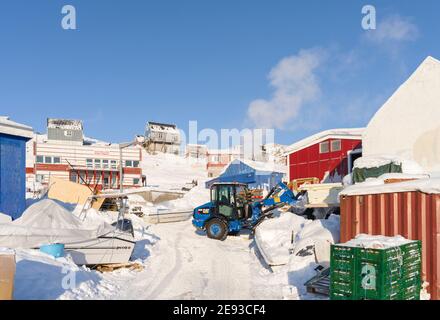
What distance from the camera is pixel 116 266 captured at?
10289mm

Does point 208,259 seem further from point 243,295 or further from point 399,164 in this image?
point 399,164

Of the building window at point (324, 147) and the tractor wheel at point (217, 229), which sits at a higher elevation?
the building window at point (324, 147)

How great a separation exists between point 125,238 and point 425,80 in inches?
517

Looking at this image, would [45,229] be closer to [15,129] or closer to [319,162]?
[15,129]

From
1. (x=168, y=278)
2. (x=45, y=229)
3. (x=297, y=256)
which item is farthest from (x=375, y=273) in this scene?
(x=45, y=229)

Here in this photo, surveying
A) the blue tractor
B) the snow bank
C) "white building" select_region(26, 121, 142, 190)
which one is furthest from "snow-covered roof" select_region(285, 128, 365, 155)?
"white building" select_region(26, 121, 142, 190)

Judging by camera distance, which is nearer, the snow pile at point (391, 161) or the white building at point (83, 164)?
the snow pile at point (391, 161)

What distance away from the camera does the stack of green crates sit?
245 inches

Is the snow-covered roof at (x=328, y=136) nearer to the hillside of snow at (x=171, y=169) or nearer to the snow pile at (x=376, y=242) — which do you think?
the snow pile at (x=376, y=242)

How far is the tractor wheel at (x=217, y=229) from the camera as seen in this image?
15461mm

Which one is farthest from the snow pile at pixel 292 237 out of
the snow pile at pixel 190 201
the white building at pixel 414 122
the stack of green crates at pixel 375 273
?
the snow pile at pixel 190 201

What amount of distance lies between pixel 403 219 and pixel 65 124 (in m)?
55.7
